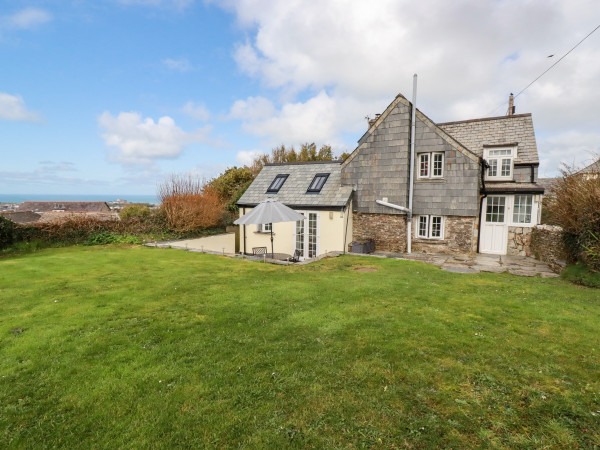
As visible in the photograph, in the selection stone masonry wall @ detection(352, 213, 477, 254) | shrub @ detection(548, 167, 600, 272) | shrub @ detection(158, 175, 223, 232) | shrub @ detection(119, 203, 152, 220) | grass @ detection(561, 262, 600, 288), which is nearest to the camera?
shrub @ detection(548, 167, 600, 272)

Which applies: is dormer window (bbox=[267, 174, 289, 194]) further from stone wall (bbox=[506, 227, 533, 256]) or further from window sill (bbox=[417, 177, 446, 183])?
stone wall (bbox=[506, 227, 533, 256])

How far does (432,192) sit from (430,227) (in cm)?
184

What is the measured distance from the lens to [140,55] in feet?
51.4

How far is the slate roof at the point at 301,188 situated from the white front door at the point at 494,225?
726 cm

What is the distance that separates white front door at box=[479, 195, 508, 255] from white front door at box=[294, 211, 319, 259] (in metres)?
8.78

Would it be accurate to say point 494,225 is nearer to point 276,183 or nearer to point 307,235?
point 307,235

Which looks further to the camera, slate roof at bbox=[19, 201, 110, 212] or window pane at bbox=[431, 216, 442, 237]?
slate roof at bbox=[19, 201, 110, 212]

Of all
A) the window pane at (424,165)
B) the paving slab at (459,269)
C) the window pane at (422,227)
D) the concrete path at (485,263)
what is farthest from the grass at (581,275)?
the window pane at (424,165)

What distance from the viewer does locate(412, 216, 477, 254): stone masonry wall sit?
14398 mm

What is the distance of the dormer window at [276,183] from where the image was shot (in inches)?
709

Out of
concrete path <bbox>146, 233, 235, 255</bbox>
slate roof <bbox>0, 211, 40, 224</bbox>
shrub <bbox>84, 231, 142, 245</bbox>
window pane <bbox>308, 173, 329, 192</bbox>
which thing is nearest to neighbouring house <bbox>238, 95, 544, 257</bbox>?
window pane <bbox>308, 173, 329, 192</bbox>

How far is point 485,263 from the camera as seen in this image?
12.7 meters

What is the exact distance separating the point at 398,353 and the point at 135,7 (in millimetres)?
16957

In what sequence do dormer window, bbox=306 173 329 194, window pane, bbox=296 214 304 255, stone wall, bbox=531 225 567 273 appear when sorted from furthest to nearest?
dormer window, bbox=306 173 329 194 → window pane, bbox=296 214 304 255 → stone wall, bbox=531 225 567 273
